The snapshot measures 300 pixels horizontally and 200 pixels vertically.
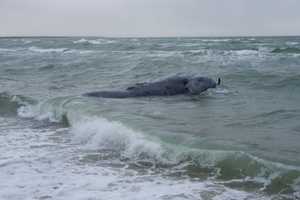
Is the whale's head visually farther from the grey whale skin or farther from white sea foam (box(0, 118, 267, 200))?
white sea foam (box(0, 118, 267, 200))

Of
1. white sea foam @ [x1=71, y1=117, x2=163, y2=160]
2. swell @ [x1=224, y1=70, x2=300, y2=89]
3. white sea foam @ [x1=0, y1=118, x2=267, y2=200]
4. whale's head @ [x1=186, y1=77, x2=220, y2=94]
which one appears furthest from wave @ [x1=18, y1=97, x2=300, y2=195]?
swell @ [x1=224, y1=70, x2=300, y2=89]

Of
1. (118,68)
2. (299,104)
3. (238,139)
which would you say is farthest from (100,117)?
(118,68)

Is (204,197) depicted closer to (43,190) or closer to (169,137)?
(43,190)

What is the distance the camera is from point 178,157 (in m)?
6.39

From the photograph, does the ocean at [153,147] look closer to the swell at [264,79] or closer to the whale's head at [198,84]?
the whale's head at [198,84]

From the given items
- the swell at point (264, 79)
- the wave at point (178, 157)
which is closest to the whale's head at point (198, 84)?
the swell at point (264, 79)

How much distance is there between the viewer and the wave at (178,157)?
5.37 meters

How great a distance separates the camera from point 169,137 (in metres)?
7.14

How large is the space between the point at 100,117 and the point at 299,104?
4253mm

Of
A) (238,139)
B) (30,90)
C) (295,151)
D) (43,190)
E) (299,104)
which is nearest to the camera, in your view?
(43,190)

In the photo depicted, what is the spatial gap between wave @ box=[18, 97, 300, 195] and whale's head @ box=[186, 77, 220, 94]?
3481 millimetres

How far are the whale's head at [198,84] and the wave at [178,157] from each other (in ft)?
11.4

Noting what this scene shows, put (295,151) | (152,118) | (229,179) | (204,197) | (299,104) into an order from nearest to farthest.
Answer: (204,197) → (229,179) → (295,151) → (152,118) → (299,104)

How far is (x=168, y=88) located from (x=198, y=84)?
745 millimetres
